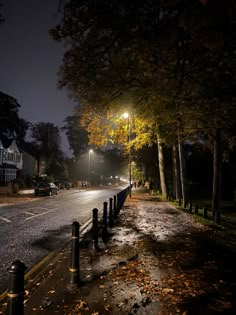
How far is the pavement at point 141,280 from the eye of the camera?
5.04 m

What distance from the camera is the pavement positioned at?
16.5ft

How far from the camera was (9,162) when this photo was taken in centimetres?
6169

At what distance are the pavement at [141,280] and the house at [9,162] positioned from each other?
1930 inches

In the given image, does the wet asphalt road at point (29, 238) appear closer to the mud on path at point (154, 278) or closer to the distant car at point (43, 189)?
the mud on path at point (154, 278)

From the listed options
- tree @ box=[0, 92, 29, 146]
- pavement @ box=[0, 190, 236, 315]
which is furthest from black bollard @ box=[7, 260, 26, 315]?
tree @ box=[0, 92, 29, 146]

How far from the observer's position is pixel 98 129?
25453 millimetres

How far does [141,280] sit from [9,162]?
59360mm

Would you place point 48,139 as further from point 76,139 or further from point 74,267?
point 74,267

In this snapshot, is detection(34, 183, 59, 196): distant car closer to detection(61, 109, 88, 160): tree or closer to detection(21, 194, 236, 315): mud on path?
detection(21, 194, 236, 315): mud on path

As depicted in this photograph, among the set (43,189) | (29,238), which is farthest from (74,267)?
(43,189)

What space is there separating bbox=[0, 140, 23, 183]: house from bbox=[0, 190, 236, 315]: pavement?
49022 mm

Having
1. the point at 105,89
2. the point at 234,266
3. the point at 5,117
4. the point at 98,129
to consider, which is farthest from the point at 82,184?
the point at 234,266

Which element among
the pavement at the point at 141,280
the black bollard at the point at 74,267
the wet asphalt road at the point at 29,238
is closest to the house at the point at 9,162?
the wet asphalt road at the point at 29,238

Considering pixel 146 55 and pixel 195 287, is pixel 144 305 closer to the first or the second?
pixel 195 287
